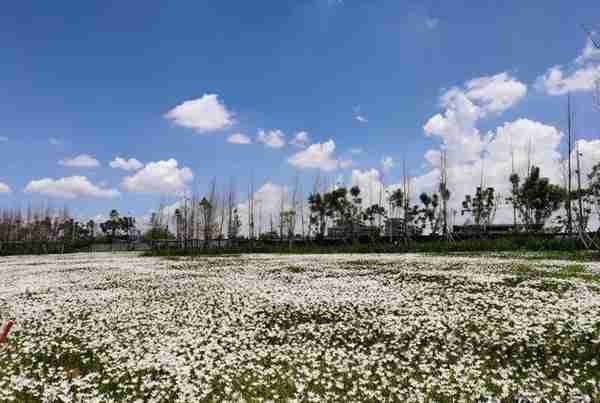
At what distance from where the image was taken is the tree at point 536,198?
56000 mm

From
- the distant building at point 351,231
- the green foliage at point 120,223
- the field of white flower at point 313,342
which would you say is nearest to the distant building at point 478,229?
the distant building at point 351,231

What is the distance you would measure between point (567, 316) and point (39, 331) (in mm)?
15375

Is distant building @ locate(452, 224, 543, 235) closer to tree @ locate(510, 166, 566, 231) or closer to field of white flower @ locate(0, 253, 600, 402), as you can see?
tree @ locate(510, 166, 566, 231)

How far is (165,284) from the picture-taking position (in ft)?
67.1

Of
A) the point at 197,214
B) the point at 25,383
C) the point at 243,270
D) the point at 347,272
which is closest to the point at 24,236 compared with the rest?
the point at 197,214

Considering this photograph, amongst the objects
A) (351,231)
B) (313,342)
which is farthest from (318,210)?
(313,342)

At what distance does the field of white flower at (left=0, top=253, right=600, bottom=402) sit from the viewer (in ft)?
28.0

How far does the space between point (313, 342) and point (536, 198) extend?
182 ft

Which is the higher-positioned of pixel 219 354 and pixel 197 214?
pixel 197 214

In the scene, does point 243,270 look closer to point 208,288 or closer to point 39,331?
point 208,288

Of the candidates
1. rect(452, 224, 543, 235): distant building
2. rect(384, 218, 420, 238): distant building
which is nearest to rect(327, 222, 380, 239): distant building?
rect(384, 218, 420, 238): distant building

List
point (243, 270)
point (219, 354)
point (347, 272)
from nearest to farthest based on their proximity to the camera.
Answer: point (219, 354), point (347, 272), point (243, 270)

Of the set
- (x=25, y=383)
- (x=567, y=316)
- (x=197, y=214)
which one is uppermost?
(x=197, y=214)

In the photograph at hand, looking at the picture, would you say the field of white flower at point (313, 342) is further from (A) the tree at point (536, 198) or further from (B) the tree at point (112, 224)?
(B) the tree at point (112, 224)
